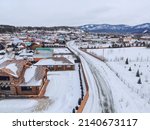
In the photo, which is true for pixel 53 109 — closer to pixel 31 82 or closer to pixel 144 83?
pixel 31 82

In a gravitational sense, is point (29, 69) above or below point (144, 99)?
above

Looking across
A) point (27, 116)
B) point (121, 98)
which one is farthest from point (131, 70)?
point (27, 116)

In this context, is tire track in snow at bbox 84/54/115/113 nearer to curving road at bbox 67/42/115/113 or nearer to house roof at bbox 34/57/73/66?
curving road at bbox 67/42/115/113

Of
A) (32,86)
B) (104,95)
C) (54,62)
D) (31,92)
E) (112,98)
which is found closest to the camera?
(112,98)

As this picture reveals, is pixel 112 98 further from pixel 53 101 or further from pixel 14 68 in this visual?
pixel 14 68

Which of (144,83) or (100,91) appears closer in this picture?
(100,91)

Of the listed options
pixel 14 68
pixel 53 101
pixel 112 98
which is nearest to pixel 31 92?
pixel 53 101

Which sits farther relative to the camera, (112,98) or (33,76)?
(33,76)

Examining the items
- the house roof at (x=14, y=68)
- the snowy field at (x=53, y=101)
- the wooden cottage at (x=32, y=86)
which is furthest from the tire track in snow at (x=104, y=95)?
the house roof at (x=14, y=68)
